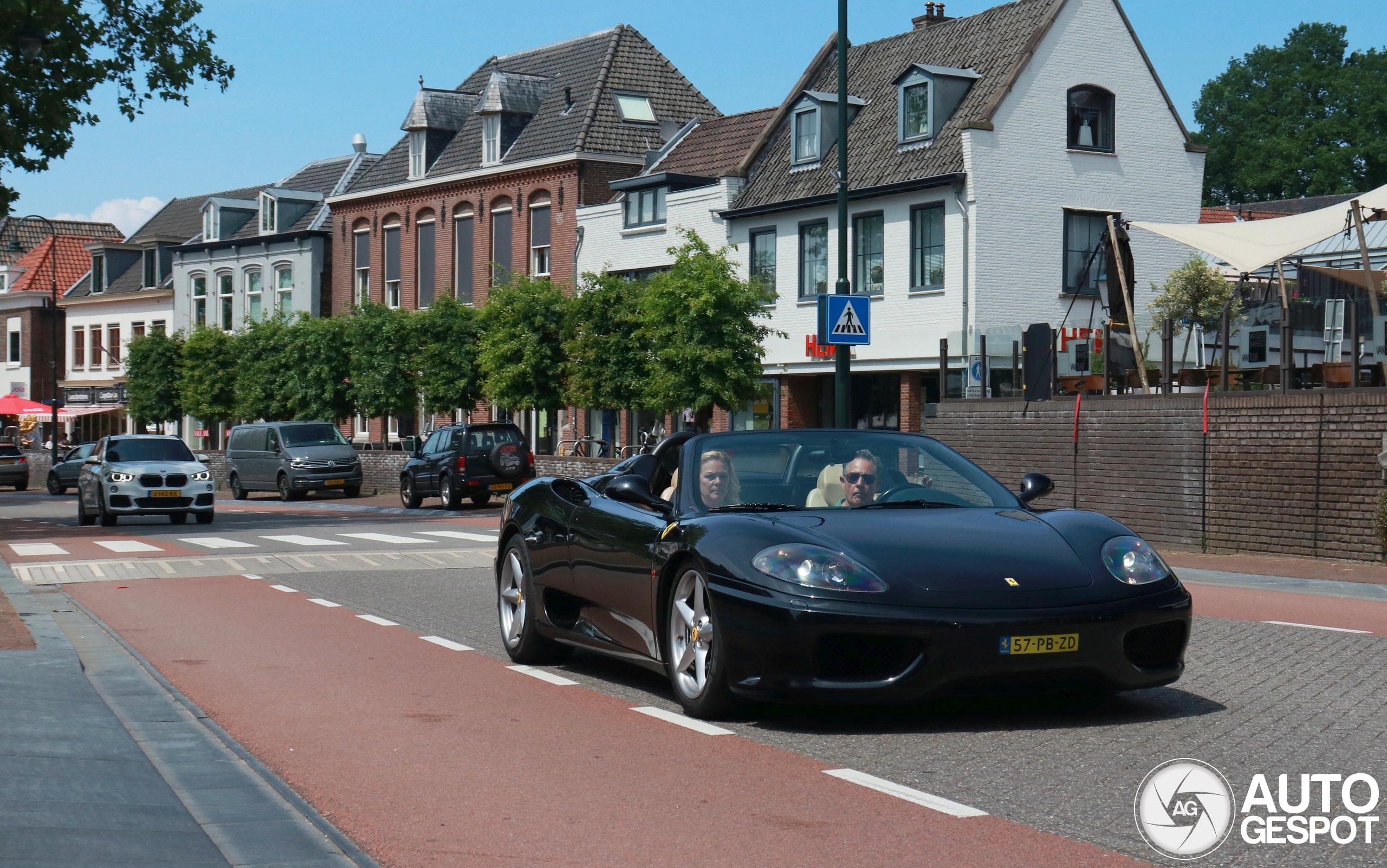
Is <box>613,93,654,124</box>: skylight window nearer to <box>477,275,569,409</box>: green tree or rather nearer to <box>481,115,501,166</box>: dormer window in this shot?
<box>481,115,501,166</box>: dormer window

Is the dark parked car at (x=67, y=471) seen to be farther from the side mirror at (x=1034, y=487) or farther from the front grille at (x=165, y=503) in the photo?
the side mirror at (x=1034, y=487)

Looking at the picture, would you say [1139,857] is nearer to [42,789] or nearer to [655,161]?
[42,789]

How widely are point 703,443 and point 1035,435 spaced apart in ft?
51.7

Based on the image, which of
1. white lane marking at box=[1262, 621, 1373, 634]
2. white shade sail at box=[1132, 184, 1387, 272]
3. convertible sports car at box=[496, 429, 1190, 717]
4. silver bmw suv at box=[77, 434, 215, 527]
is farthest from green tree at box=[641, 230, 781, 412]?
convertible sports car at box=[496, 429, 1190, 717]

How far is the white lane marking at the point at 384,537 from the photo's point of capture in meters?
21.7

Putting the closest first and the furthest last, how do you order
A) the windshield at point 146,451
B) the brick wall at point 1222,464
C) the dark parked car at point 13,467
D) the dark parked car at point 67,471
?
the brick wall at point 1222,464 → the windshield at point 146,451 → the dark parked car at point 67,471 → the dark parked car at point 13,467

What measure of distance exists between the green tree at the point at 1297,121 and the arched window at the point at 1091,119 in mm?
36709

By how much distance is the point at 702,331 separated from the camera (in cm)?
3462

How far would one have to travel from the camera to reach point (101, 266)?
75.3 meters

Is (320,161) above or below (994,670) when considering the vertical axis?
above

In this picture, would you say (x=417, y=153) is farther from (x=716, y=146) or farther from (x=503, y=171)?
(x=716, y=146)

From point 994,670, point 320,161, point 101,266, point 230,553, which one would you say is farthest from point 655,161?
point 994,670

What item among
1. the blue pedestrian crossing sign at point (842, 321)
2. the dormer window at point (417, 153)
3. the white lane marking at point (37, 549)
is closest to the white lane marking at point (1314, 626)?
the blue pedestrian crossing sign at point (842, 321)

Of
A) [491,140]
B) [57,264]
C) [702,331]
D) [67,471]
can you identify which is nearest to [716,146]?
[491,140]
